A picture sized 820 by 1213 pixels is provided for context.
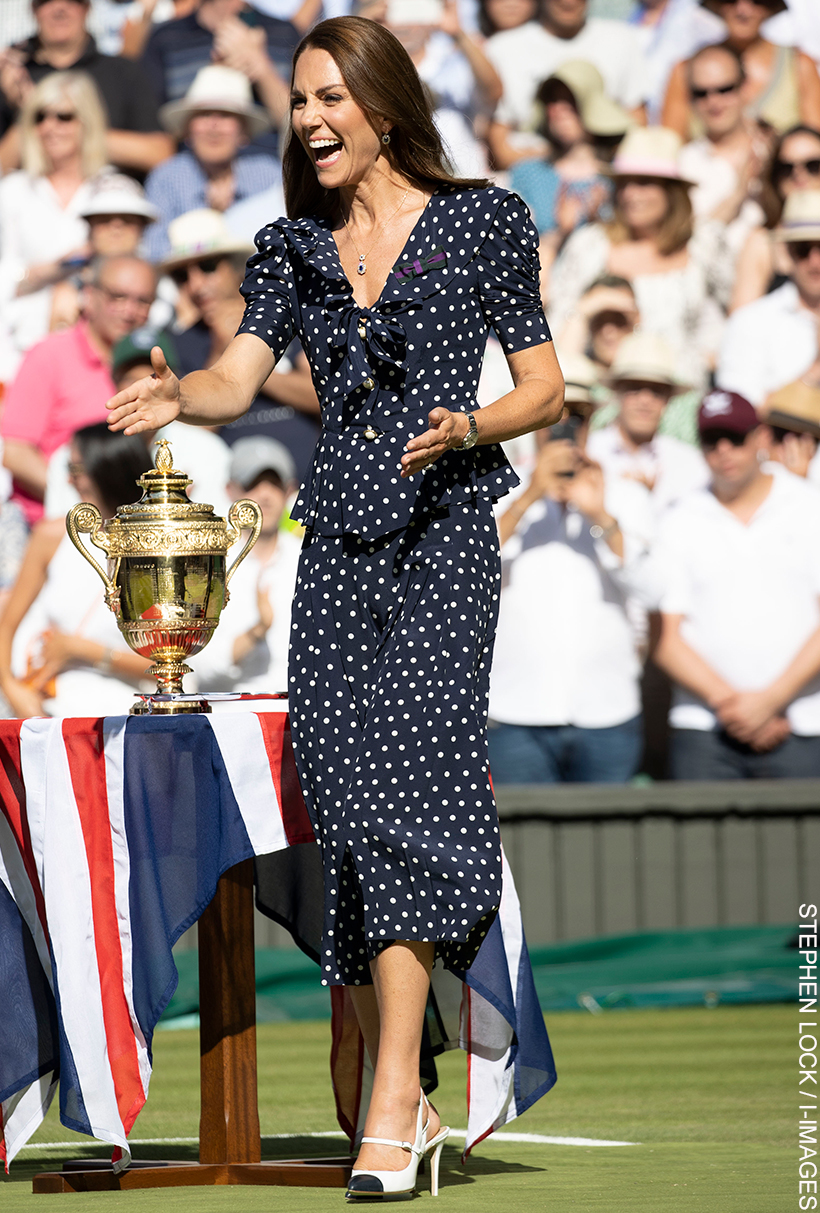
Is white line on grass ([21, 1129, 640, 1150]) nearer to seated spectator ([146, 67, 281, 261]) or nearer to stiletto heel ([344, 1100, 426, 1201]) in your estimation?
stiletto heel ([344, 1100, 426, 1201])

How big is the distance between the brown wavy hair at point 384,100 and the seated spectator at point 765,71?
4.59 metres

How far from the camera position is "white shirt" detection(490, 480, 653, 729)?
6793 mm

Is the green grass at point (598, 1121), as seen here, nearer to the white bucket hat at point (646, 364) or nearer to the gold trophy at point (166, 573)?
the gold trophy at point (166, 573)

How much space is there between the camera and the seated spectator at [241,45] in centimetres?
715

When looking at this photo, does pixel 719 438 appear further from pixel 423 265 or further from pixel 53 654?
pixel 423 265

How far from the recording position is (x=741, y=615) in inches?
273

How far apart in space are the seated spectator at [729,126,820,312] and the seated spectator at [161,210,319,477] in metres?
1.68

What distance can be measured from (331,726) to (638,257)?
15.6 ft

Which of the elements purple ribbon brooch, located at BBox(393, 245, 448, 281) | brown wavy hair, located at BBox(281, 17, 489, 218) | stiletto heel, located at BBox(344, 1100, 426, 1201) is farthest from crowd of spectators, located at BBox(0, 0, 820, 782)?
stiletto heel, located at BBox(344, 1100, 426, 1201)

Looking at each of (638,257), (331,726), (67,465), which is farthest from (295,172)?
(638,257)

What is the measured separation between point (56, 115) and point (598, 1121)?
4803 millimetres

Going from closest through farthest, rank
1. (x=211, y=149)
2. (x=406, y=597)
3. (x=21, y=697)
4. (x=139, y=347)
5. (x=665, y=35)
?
1. (x=406, y=597)
2. (x=21, y=697)
3. (x=139, y=347)
4. (x=211, y=149)
5. (x=665, y=35)

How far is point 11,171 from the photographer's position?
7.04m

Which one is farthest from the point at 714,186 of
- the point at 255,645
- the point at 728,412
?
the point at 255,645
